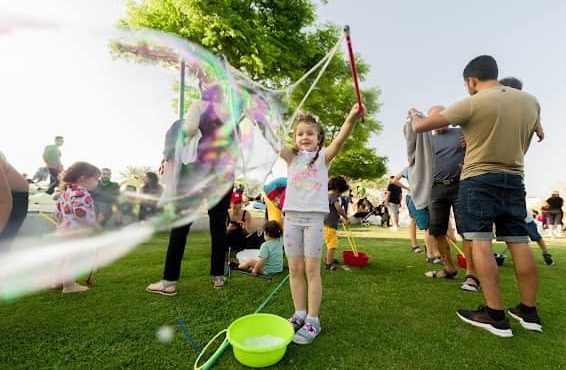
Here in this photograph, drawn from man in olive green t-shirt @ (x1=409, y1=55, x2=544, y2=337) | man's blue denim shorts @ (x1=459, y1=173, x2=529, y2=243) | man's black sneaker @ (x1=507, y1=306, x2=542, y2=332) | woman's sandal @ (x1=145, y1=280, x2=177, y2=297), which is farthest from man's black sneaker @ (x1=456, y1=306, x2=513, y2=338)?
woman's sandal @ (x1=145, y1=280, x2=177, y2=297)

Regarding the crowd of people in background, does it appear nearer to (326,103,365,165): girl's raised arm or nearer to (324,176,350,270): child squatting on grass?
(326,103,365,165): girl's raised arm

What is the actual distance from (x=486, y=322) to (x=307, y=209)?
1.56 metres

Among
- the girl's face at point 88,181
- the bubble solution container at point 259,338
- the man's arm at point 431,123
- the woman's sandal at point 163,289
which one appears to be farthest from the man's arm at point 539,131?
the girl's face at point 88,181

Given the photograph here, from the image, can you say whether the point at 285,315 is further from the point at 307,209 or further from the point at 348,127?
the point at 348,127

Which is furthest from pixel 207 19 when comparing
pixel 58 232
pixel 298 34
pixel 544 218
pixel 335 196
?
pixel 544 218

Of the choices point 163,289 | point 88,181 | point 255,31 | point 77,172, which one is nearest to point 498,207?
point 163,289

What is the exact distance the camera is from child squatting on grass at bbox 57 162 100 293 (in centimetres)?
314

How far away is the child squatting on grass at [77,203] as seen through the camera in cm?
314

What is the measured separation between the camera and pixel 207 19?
11305 mm

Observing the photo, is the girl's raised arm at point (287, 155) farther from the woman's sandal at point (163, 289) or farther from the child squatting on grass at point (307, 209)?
the woman's sandal at point (163, 289)

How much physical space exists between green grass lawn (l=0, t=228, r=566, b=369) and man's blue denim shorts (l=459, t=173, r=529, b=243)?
71cm

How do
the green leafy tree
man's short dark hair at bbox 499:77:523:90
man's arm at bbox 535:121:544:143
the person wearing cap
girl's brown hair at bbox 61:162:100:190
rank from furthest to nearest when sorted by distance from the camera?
the person wearing cap → the green leafy tree → girl's brown hair at bbox 61:162:100:190 → man's short dark hair at bbox 499:77:523:90 → man's arm at bbox 535:121:544:143

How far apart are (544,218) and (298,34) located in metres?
14.3

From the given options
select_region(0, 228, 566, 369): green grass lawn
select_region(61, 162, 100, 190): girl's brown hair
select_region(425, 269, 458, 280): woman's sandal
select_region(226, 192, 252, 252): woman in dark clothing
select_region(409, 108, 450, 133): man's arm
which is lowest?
select_region(0, 228, 566, 369): green grass lawn
